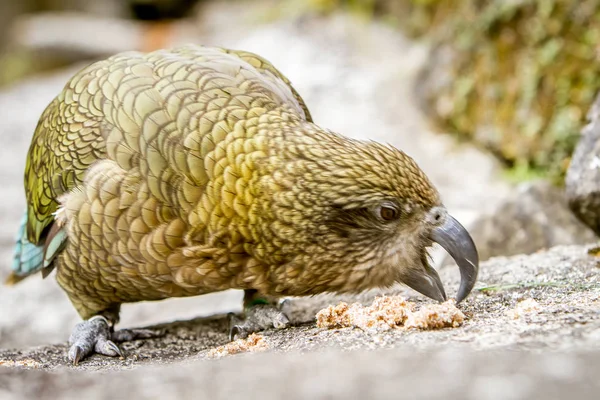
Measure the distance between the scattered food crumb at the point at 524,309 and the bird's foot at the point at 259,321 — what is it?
52.0 inches

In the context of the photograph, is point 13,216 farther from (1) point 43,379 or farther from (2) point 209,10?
(2) point 209,10

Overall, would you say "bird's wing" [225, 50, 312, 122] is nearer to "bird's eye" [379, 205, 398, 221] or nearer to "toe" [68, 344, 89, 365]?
"bird's eye" [379, 205, 398, 221]

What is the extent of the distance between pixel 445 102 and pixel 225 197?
17.2 feet

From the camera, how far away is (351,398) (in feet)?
6.38

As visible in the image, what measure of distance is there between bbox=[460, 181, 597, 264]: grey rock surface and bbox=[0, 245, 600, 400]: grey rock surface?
1.55 m

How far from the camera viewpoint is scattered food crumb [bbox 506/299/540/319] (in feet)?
10.0

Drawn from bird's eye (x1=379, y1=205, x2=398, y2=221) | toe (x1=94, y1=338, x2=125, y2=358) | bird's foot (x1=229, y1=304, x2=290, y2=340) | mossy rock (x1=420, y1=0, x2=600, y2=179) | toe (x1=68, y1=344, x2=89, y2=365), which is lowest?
toe (x1=68, y1=344, x2=89, y2=365)

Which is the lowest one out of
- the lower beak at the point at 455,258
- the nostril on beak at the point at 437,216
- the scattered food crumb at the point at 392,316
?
the scattered food crumb at the point at 392,316

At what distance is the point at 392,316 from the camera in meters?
3.22

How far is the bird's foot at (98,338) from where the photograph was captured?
4.04 metres

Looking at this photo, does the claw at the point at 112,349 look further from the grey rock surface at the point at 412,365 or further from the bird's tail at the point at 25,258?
the bird's tail at the point at 25,258

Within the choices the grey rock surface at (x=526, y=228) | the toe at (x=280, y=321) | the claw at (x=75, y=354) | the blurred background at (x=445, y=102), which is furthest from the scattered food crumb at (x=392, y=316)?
the blurred background at (x=445, y=102)

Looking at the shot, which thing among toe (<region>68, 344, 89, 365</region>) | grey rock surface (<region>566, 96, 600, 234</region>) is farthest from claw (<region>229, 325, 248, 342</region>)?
grey rock surface (<region>566, 96, 600, 234</region>)

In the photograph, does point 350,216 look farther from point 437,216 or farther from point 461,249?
point 461,249
